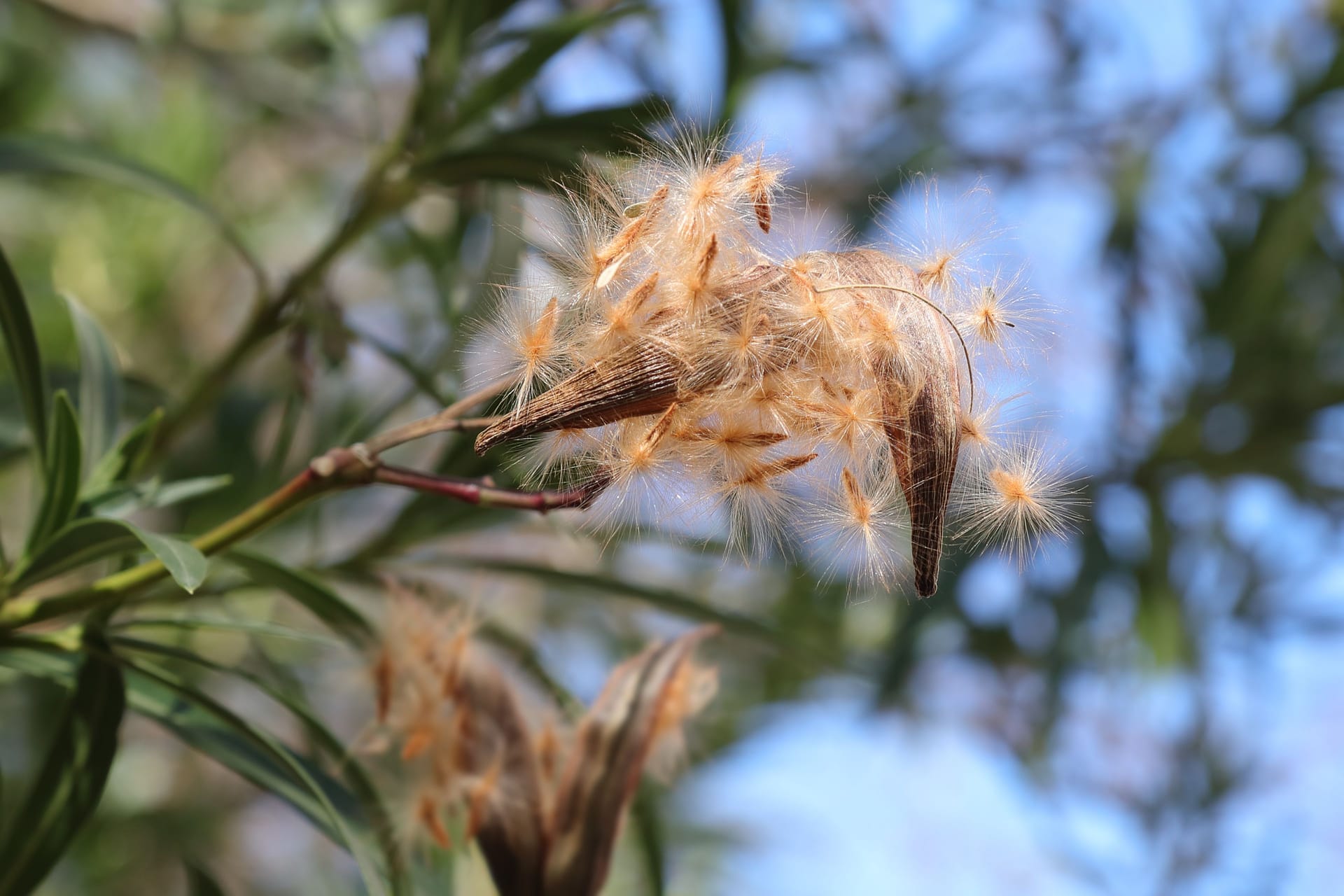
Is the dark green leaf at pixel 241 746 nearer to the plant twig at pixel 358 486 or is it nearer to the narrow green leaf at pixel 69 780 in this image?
the narrow green leaf at pixel 69 780

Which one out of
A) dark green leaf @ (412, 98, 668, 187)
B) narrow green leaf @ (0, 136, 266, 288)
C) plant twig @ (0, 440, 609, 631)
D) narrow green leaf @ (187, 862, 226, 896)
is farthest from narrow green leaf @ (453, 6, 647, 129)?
narrow green leaf @ (187, 862, 226, 896)

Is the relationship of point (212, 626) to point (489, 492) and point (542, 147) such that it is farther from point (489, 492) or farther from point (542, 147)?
point (542, 147)

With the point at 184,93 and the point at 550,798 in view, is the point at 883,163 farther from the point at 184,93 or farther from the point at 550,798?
the point at 550,798

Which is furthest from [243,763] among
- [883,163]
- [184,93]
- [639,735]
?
[883,163]

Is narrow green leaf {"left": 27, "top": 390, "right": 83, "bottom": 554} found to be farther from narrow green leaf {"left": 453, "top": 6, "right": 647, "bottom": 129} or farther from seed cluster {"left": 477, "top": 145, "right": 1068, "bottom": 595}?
narrow green leaf {"left": 453, "top": 6, "right": 647, "bottom": 129}

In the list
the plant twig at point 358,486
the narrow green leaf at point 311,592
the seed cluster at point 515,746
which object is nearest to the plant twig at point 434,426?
the plant twig at point 358,486

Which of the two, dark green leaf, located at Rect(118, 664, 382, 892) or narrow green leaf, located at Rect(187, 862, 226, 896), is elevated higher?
dark green leaf, located at Rect(118, 664, 382, 892)

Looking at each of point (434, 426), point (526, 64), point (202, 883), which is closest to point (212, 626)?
point (202, 883)
